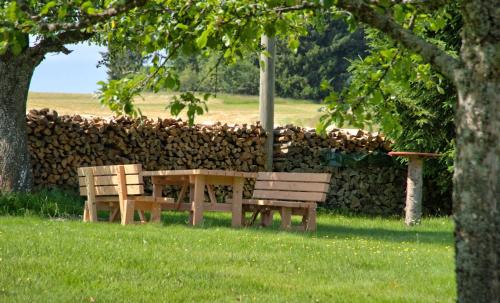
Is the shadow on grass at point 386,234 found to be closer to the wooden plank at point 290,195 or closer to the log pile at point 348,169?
the wooden plank at point 290,195

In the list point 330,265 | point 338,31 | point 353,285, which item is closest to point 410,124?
point 330,265

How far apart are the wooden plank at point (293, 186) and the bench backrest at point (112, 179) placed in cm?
212

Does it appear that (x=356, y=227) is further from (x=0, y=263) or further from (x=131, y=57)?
(x=131, y=57)

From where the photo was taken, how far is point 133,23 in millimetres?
5641

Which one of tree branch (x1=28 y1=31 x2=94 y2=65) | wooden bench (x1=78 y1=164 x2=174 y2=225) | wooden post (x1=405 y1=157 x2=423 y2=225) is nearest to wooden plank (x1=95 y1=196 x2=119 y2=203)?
wooden bench (x1=78 y1=164 x2=174 y2=225)

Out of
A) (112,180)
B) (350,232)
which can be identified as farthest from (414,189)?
(112,180)

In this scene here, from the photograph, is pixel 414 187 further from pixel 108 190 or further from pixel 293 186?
pixel 108 190

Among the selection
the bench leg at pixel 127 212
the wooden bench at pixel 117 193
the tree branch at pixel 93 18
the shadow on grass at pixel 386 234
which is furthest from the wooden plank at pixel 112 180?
the tree branch at pixel 93 18

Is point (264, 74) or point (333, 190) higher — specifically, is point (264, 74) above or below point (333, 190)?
above

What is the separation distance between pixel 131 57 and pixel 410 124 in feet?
109

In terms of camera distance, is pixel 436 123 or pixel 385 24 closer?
pixel 385 24

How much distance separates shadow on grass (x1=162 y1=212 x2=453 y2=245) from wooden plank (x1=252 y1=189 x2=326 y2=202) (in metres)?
0.45

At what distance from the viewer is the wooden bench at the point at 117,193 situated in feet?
34.6

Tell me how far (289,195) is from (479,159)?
771cm
